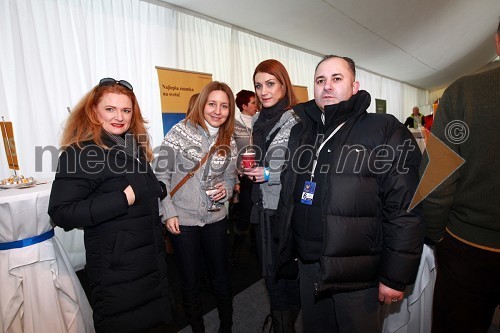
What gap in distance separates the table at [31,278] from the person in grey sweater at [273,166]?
4.41ft

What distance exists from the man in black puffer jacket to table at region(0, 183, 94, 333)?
165cm

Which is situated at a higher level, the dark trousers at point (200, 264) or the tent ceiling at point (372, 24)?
the tent ceiling at point (372, 24)

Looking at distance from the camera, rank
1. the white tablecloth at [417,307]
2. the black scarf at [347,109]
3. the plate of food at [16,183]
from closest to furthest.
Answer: the black scarf at [347,109] → the white tablecloth at [417,307] → the plate of food at [16,183]

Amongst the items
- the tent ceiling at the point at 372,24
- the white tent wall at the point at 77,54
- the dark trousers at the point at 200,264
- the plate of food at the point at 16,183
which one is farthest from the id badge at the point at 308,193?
the tent ceiling at the point at 372,24

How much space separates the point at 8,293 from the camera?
1659 mm

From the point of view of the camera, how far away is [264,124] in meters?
1.88

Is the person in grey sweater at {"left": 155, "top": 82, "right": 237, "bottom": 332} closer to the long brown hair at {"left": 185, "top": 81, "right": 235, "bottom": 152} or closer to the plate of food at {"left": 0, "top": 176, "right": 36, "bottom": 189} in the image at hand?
the long brown hair at {"left": 185, "top": 81, "right": 235, "bottom": 152}

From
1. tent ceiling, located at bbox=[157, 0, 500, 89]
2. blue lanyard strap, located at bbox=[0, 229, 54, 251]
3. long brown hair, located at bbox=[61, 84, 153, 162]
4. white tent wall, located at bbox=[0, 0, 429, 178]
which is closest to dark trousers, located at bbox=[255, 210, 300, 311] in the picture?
long brown hair, located at bbox=[61, 84, 153, 162]

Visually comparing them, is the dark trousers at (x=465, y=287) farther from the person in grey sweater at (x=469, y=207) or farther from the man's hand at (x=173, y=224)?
the man's hand at (x=173, y=224)

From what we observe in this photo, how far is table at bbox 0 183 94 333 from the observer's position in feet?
5.42

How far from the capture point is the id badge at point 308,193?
4.36 feet

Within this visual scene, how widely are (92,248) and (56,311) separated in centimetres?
80

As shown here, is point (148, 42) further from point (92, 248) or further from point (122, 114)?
point (92, 248)

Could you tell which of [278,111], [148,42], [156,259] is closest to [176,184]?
[156,259]
